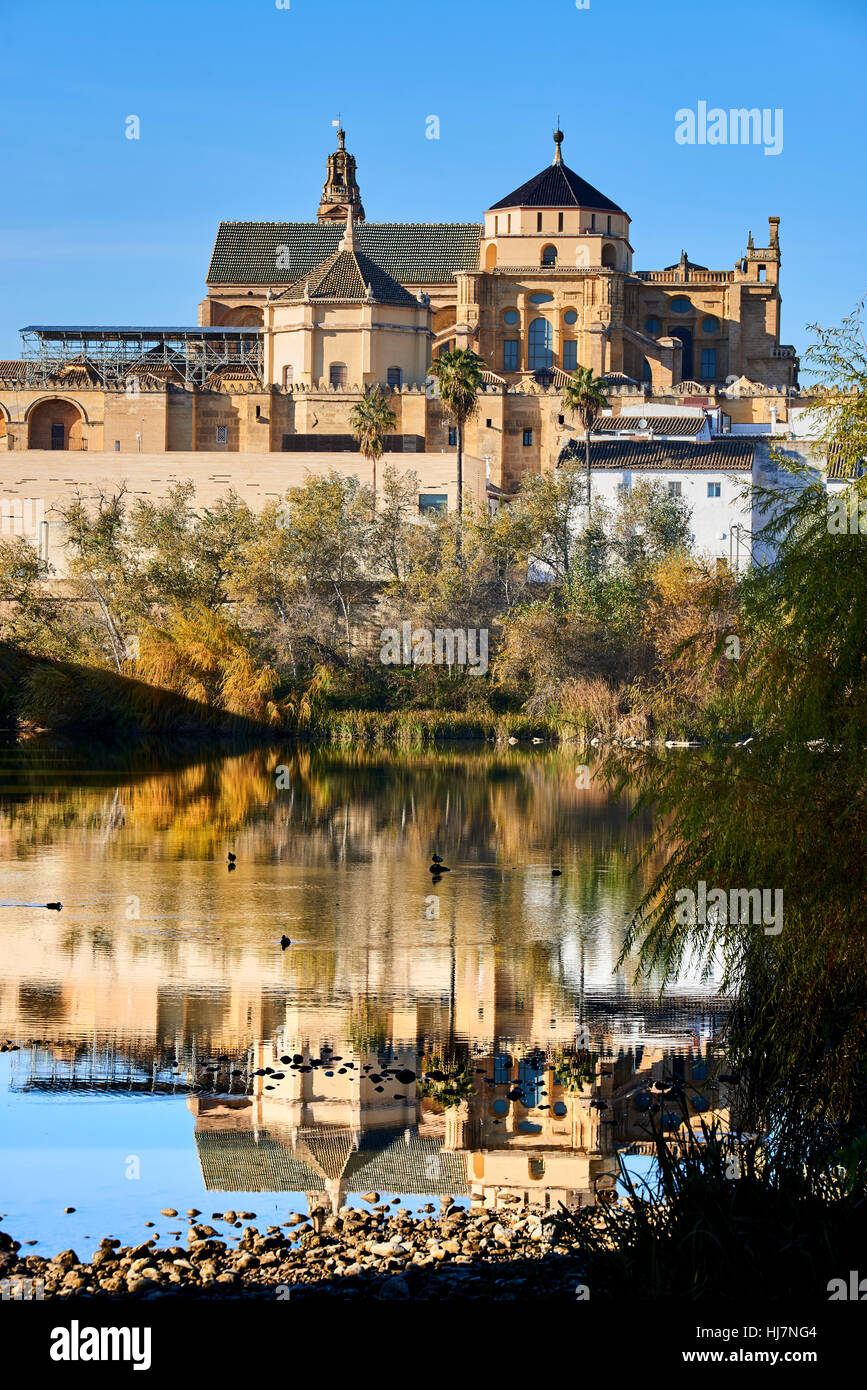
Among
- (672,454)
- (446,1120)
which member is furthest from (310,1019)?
(672,454)

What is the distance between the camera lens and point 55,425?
217 feet

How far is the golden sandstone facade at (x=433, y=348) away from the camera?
62.6 metres

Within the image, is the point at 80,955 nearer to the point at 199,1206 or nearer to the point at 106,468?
the point at 199,1206

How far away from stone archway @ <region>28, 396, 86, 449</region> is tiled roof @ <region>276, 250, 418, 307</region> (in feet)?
30.7

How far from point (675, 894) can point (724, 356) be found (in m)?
64.5

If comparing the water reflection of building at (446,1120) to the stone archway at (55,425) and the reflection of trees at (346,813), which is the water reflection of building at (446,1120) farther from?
the stone archway at (55,425)

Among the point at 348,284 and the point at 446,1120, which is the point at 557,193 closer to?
the point at 348,284

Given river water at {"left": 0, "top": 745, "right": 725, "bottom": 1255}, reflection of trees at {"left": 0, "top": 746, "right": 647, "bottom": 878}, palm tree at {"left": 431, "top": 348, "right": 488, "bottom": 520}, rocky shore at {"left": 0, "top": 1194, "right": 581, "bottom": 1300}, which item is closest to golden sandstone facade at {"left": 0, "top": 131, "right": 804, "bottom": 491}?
palm tree at {"left": 431, "top": 348, "right": 488, "bottom": 520}

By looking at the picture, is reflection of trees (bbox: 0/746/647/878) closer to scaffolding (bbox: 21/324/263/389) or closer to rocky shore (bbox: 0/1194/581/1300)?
rocky shore (bbox: 0/1194/581/1300)

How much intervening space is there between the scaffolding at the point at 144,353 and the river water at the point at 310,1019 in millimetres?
45712

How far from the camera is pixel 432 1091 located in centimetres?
1010

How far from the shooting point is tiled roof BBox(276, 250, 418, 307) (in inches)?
2549
